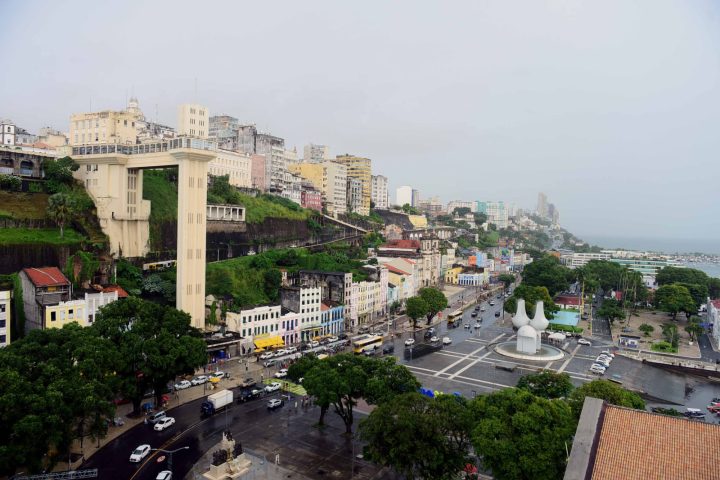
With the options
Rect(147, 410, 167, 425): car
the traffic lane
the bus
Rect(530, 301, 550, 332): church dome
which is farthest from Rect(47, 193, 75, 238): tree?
Rect(530, 301, 550, 332): church dome

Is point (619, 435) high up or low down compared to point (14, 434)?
up

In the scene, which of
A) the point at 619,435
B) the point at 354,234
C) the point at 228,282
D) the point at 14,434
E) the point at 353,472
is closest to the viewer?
the point at 619,435

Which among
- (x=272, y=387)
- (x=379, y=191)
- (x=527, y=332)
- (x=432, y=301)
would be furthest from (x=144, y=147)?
(x=379, y=191)

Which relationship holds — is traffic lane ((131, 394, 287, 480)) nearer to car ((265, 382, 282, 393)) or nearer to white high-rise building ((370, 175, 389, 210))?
car ((265, 382, 282, 393))

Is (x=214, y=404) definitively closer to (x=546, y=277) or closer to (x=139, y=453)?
(x=139, y=453)

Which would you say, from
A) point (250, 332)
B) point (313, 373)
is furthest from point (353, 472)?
point (250, 332)

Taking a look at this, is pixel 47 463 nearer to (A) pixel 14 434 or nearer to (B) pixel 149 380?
(A) pixel 14 434

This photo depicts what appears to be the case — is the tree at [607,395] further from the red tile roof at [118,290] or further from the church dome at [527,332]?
the red tile roof at [118,290]
